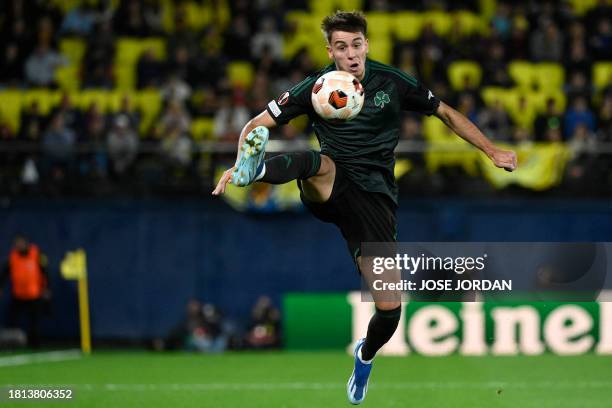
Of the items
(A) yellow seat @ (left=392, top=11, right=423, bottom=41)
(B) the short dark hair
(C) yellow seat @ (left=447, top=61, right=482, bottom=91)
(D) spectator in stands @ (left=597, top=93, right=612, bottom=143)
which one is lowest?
(D) spectator in stands @ (left=597, top=93, right=612, bottom=143)

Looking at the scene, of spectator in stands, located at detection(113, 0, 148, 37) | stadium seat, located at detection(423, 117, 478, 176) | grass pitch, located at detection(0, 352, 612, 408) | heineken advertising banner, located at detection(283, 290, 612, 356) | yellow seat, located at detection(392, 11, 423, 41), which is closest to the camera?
grass pitch, located at detection(0, 352, 612, 408)

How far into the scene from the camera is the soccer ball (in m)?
7.61

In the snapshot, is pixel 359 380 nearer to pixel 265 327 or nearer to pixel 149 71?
pixel 265 327

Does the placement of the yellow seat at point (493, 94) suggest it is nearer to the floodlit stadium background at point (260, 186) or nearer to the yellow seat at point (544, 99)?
the floodlit stadium background at point (260, 186)

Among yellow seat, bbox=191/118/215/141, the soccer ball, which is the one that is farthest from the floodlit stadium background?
the soccer ball

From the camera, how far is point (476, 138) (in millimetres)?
8055

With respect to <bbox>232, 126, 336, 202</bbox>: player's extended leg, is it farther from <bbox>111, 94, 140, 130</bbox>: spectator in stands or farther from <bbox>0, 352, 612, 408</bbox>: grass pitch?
<bbox>111, 94, 140, 130</bbox>: spectator in stands

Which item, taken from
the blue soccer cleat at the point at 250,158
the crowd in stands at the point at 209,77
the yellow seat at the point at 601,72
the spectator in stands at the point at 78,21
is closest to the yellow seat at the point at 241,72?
Result: the crowd in stands at the point at 209,77

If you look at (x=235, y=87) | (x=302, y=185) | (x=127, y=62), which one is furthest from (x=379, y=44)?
(x=302, y=185)

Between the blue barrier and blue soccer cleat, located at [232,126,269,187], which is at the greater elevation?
blue soccer cleat, located at [232,126,269,187]

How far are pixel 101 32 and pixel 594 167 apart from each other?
8584 millimetres

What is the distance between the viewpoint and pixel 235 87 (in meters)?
17.7

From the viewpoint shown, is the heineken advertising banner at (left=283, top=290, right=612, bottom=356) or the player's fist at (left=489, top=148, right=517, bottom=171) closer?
the player's fist at (left=489, top=148, right=517, bottom=171)

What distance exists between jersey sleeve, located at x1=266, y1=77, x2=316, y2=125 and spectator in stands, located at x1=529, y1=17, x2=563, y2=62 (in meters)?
11.3
